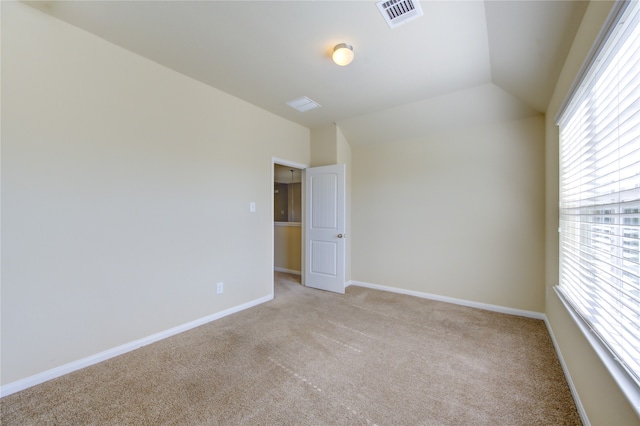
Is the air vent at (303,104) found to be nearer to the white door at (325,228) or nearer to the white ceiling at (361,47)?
the white ceiling at (361,47)

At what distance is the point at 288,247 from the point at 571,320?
4.30 metres

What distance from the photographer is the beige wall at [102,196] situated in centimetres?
184

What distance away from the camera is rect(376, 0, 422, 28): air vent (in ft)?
5.93

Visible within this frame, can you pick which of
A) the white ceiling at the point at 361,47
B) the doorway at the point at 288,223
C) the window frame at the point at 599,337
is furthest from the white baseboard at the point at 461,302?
the white ceiling at the point at 361,47

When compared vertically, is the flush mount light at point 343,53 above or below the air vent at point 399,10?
below

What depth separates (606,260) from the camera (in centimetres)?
142

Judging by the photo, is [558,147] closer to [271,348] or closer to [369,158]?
[369,158]

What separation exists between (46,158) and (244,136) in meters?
1.86

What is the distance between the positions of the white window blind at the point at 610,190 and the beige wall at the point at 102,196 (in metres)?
3.15

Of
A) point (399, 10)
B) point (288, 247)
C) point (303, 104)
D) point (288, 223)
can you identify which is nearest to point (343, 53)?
point (399, 10)

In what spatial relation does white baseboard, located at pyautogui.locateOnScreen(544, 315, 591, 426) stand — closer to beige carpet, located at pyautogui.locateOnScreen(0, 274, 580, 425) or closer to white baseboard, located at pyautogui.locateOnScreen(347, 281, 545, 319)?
beige carpet, located at pyautogui.locateOnScreen(0, 274, 580, 425)

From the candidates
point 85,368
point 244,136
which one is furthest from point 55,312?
point 244,136

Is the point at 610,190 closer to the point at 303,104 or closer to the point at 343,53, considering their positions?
the point at 343,53

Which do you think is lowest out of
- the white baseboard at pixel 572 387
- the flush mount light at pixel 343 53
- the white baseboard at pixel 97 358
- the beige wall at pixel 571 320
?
the white baseboard at pixel 97 358
